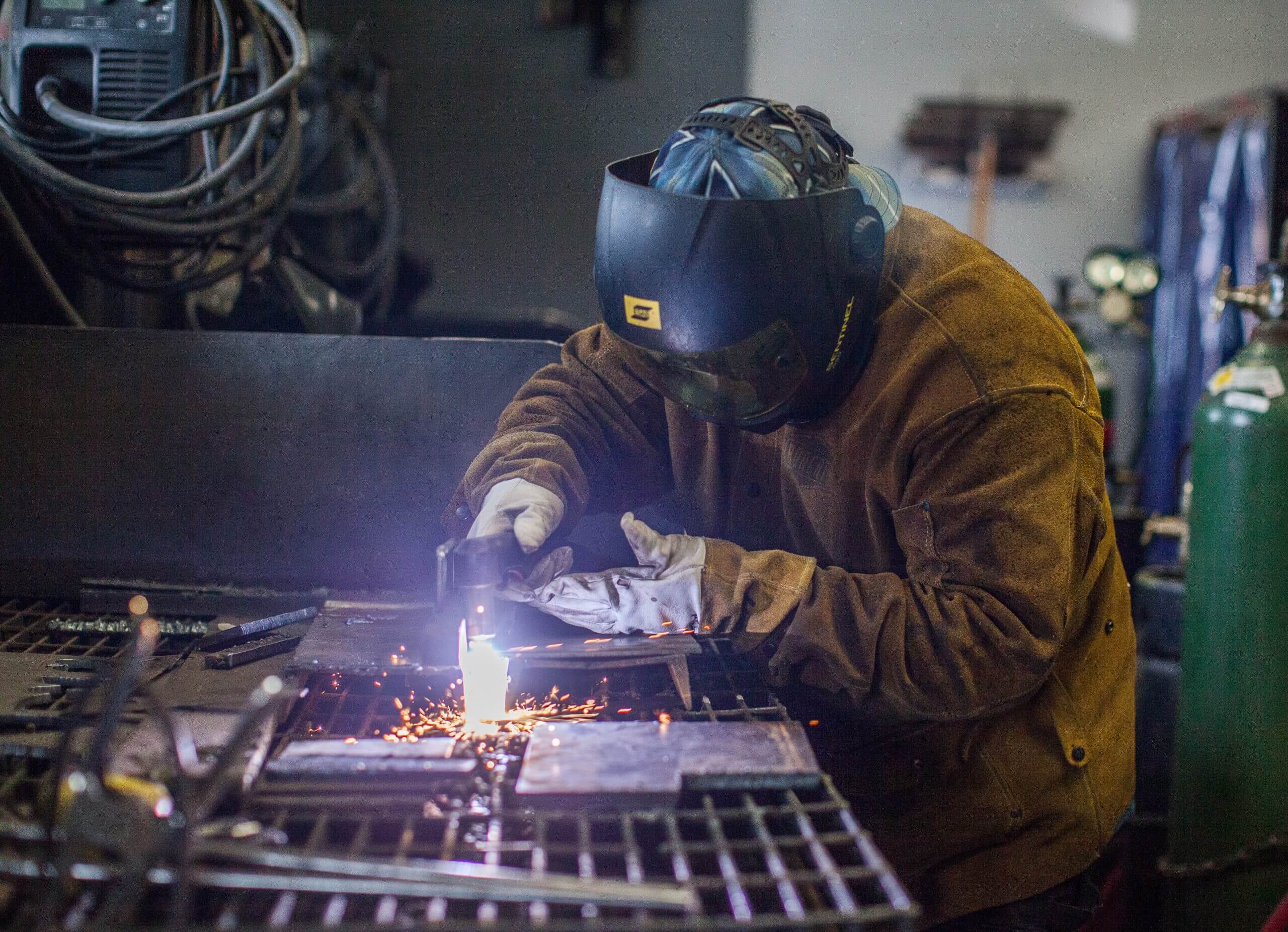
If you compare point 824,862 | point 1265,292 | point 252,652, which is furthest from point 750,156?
point 1265,292

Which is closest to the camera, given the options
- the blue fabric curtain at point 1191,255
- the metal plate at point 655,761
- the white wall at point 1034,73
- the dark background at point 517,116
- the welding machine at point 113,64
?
the metal plate at point 655,761

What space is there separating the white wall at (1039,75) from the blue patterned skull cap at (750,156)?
536 centimetres

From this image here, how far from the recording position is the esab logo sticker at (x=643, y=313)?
1.51 meters

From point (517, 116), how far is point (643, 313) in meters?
3.87

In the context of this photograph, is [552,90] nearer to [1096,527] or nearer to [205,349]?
[205,349]

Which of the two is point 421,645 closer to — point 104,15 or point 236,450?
point 236,450

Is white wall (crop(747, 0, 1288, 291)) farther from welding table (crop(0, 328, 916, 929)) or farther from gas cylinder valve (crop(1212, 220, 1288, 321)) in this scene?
welding table (crop(0, 328, 916, 929))

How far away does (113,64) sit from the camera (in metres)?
2.20

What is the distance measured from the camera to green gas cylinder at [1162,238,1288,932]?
2.49 m

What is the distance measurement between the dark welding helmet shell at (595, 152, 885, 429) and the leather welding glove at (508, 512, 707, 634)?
23cm

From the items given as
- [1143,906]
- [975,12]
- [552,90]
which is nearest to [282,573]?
[1143,906]

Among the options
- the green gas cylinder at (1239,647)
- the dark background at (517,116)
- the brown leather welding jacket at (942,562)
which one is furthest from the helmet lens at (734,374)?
the dark background at (517,116)

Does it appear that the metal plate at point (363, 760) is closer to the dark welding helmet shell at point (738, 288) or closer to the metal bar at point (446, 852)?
the metal bar at point (446, 852)

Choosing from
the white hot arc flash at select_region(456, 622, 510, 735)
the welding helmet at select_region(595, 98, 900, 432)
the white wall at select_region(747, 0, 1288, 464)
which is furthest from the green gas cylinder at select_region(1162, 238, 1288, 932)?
the white wall at select_region(747, 0, 1288, 464)
